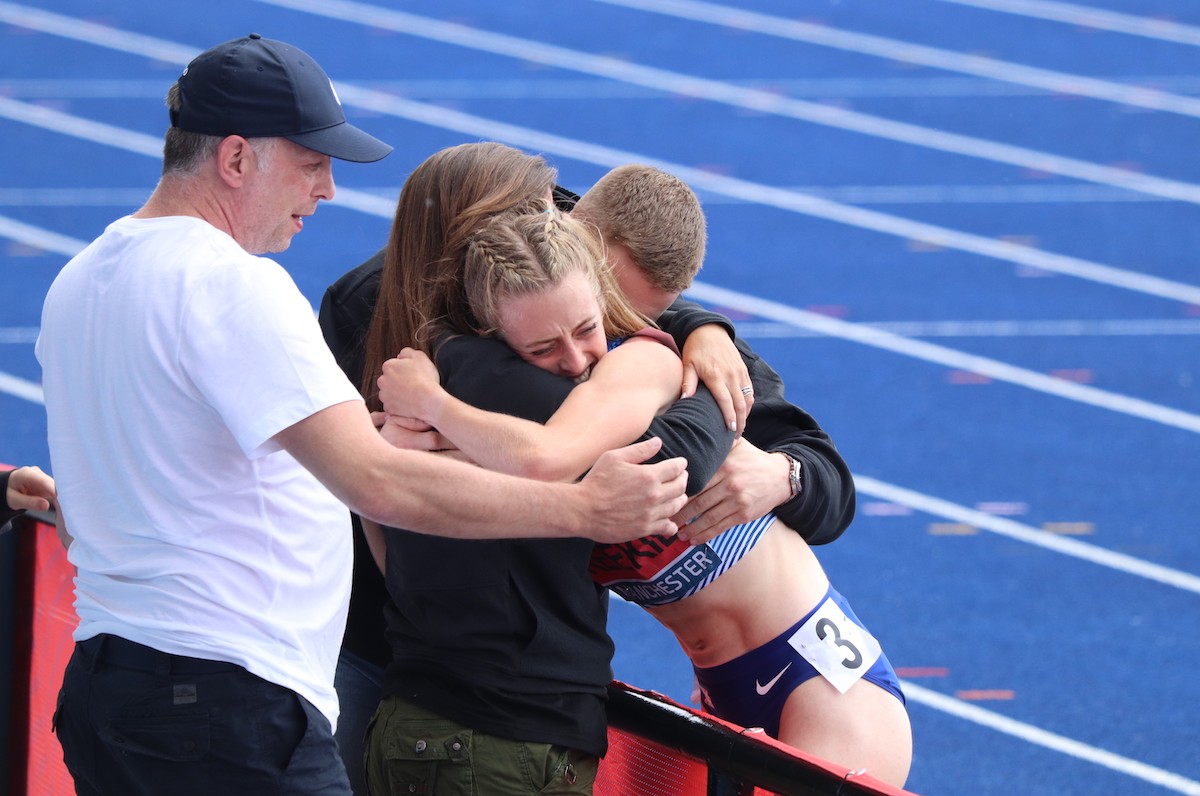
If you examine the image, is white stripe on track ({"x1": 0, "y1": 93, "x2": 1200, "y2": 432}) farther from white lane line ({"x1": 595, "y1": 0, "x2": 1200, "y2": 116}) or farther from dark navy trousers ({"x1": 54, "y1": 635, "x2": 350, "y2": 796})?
dark navy trousers ({"x1": 54, "y1": 635, "x2": 350, "y2": 796})

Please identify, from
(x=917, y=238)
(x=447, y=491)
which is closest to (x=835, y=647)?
(x=447, y=491)

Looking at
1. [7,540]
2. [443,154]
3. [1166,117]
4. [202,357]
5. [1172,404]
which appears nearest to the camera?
[202,357]

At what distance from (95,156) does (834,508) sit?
30.2ft

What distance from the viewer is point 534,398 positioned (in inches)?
97.2

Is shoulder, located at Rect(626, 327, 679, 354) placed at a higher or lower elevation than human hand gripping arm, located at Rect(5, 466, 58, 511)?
higher

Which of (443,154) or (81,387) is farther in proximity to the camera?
(443,154)

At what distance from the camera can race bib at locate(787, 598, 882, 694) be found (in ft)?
9.00

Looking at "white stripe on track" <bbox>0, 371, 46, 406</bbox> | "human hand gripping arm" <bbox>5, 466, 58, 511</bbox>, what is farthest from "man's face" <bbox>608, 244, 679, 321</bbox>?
"white stripe on track" <bbox>0, 371, 46, 406</bbox>

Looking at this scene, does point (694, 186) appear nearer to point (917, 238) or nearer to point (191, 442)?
point (917, 238)

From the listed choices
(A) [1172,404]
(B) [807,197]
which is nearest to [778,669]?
(A) [1172,404]

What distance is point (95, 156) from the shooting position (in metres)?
11.0

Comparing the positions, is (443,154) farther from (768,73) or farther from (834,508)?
(768,73)

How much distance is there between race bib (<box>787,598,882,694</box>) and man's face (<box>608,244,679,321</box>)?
643 millimetres

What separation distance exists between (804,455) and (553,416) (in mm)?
720
